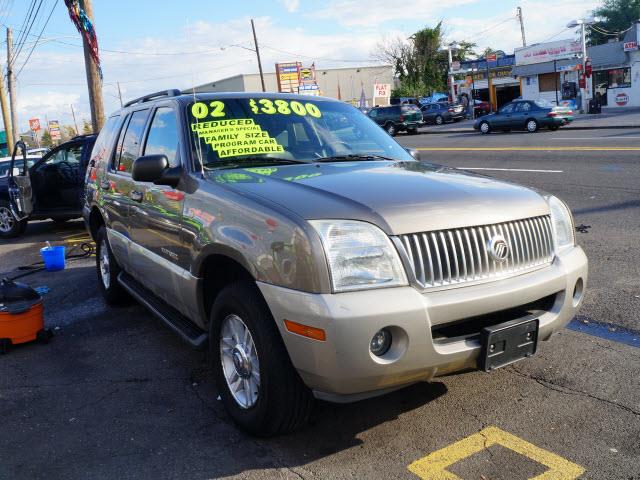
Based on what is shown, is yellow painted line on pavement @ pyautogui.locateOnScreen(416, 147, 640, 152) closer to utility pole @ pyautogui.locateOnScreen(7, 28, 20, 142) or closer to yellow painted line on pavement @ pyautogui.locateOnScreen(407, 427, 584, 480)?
yellow painted line on pavement @ pyautogui.locateOnScreen(407, 427, 584, 480)

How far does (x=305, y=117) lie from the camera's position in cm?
458

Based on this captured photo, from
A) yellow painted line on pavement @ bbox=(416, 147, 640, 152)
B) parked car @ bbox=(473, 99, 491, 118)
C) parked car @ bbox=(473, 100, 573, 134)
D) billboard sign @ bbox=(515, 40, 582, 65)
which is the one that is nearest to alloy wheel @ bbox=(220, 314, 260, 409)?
yellow painted line on pavement @ bbox=(416, 147, 640, 152)

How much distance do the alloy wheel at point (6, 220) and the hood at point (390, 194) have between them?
9.22 metres

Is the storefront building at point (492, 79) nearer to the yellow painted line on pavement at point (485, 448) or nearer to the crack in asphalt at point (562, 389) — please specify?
the crack in asphalt at point (562, 389)

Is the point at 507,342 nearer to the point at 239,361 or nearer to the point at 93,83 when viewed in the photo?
the point at 239,361

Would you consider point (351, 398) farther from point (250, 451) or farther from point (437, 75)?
point (437, 75)

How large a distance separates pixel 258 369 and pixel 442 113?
41589 mm

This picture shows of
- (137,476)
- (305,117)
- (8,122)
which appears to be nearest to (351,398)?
(137,476)

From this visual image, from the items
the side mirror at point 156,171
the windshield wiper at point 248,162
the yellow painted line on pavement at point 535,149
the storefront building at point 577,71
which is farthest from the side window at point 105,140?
the storefront building at point 577,71

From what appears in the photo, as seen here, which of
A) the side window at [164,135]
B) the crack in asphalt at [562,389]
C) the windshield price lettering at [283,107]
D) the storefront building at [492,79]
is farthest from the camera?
the storefront building at [492,79]

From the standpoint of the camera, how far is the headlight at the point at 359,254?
2824mm

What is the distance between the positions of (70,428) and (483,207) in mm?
2669

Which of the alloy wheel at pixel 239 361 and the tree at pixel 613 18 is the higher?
the tree at pixel 613 18

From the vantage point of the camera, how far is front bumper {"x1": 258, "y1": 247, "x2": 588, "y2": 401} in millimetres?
2727
